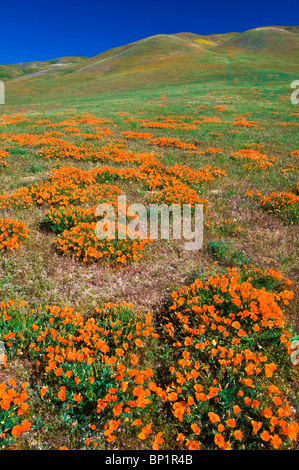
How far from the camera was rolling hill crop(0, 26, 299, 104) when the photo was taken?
72.4m

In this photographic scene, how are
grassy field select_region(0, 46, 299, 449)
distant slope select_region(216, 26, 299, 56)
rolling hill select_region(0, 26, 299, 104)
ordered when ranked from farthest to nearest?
distant slope select_region(216, 26, 299, 56) → rolling hill select_region(0, 26, 299, 104) → grassy field select_region(0, 46, 299, 449)

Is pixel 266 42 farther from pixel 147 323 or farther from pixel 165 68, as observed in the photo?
pixel 147 323

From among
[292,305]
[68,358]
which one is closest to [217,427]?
[68,358]

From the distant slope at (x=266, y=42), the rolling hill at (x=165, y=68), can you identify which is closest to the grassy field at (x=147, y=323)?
the rolling hill at (x=165, y=68)

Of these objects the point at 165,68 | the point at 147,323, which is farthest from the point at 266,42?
the point at 147,323

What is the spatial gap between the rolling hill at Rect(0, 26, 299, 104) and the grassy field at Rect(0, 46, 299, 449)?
61.2 m

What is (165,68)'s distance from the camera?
300ft

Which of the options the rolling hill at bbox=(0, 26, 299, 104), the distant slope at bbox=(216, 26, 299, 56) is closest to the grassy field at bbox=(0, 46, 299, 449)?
the rolling hill at bbox=(0, 26, 299, 104)

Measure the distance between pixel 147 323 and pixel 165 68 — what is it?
106 m

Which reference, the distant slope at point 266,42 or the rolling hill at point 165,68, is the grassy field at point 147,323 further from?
the distant slope at point 266,42

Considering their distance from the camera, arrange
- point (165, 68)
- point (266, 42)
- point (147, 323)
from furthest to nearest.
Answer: point (266, 42)
point (165, 68)
point (147, 323)

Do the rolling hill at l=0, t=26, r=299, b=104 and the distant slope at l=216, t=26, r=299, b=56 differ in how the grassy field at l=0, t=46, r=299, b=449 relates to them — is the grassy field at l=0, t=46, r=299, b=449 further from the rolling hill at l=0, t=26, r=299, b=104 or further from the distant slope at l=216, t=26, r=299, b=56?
the distant slope at l=216, t=26, r=299, b=56

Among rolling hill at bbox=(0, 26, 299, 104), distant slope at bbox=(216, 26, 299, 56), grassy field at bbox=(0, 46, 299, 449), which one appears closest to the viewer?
grassy field at bbox=(0, 46, 299, 449)
